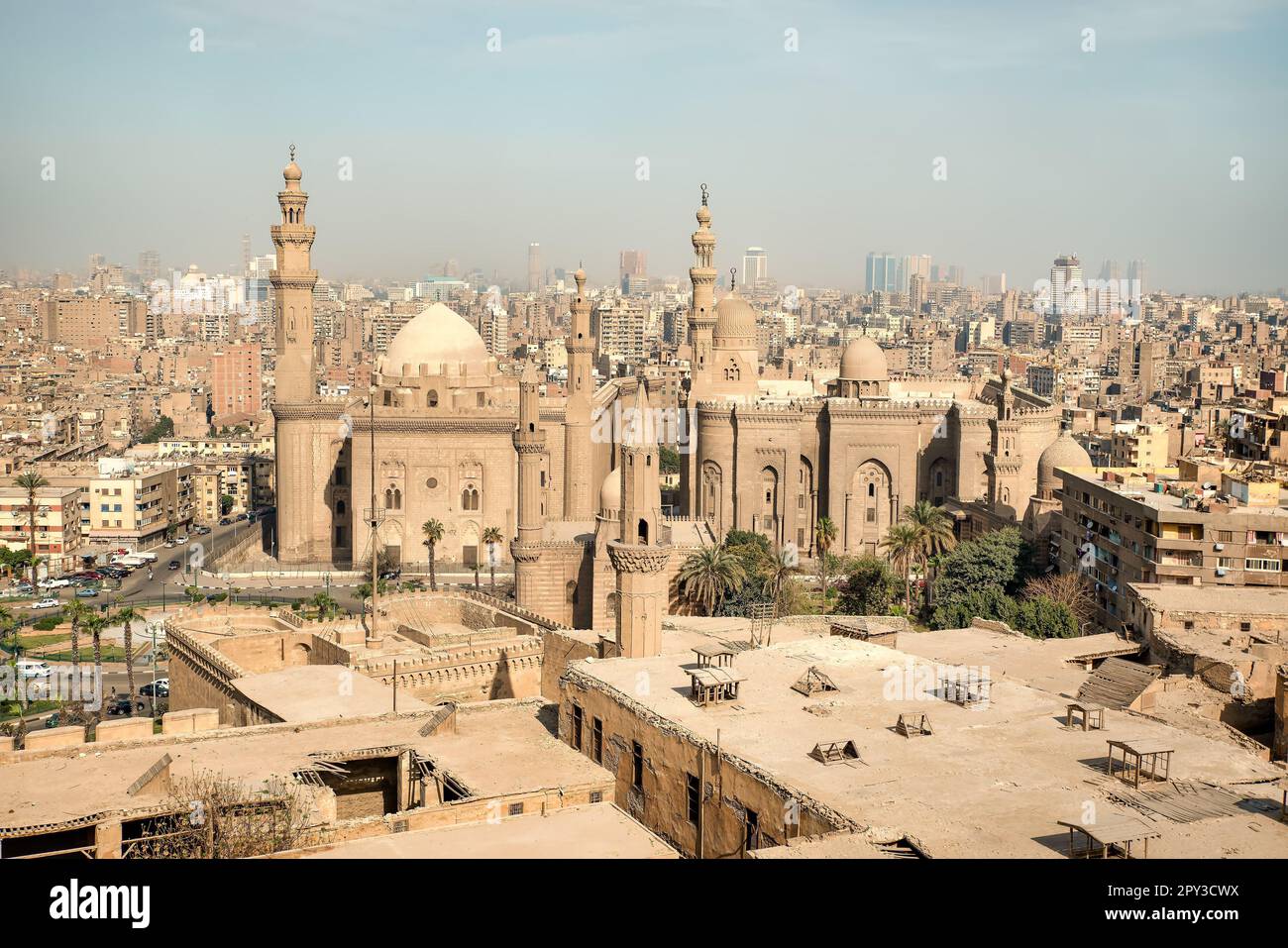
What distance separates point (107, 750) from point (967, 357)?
432 ft

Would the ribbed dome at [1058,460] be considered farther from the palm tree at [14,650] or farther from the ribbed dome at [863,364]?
the palm tree at [14,650]

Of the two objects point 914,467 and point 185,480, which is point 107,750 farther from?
point 185,480

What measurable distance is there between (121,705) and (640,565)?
608 inches

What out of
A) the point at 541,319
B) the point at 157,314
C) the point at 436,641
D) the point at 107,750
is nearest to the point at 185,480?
the point at 436,641

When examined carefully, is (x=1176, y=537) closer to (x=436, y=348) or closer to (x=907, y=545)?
(x=907, y=545)

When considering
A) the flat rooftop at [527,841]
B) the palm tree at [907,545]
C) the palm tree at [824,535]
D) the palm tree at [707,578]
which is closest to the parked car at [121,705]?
the palm tree at [707,578]

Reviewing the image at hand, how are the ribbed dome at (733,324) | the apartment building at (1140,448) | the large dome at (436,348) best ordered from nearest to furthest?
1. the large dome at (436,348)
2. the ribbed dome at (733,324)
3. the apartment building at (1140,448)

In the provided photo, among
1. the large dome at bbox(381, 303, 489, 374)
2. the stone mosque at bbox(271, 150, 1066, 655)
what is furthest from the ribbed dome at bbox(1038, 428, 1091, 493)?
the large dome at bbox(381, 303, 489, 374)

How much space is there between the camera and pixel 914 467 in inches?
1747

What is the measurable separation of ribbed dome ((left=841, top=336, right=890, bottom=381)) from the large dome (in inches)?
468

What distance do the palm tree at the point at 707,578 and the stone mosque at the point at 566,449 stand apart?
725 cm

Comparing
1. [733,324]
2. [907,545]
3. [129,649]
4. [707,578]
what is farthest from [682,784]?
[733,324]

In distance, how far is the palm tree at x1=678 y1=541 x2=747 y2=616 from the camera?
110ft

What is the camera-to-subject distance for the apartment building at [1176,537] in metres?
29.0
